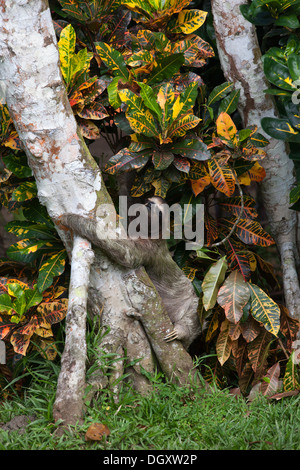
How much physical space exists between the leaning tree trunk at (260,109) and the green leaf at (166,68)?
39cm

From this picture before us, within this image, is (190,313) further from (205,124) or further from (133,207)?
(205,124)

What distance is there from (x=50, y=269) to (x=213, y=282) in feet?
3.00

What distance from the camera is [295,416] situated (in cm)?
244

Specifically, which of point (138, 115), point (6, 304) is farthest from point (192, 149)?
point (6, 304)

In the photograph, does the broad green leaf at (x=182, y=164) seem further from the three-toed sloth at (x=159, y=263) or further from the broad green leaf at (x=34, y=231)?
the broad green leaf at (x=34, y=231)

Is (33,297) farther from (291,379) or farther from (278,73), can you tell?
(278,73)

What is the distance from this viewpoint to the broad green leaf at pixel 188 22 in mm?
2926

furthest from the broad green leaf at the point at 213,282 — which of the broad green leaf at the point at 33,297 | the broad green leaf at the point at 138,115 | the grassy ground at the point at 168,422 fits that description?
the broad green leaf at the point at 33,297

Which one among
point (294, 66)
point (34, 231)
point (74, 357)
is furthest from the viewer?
point (34, 231)

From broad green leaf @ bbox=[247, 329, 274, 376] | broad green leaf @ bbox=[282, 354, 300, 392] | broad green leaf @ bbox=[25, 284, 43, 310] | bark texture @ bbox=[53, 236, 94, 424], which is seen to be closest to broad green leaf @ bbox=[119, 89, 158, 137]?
bark texture @ bbox=[53, 236, 94, 424]

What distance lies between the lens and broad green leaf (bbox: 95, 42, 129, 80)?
2.79 meters

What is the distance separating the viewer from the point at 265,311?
2.77 m

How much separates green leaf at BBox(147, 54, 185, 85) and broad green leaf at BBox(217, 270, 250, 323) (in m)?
1.20
